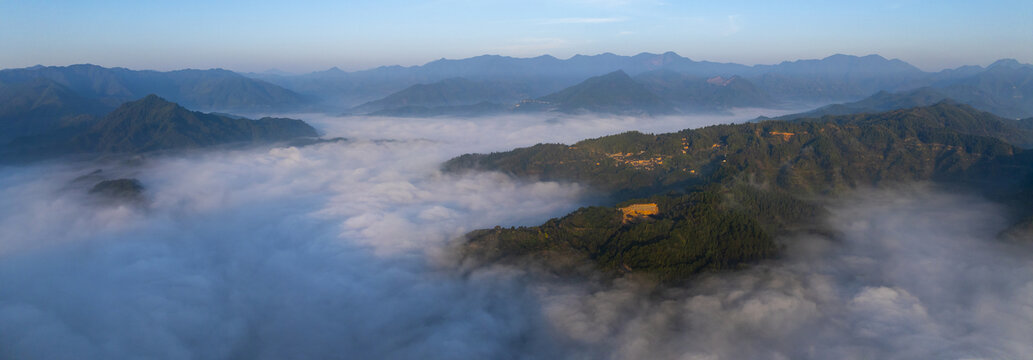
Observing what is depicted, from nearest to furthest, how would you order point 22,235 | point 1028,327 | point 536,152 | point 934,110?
1. point 1028,327
2. point 22,235
3. point 536,152
4. point 934,110

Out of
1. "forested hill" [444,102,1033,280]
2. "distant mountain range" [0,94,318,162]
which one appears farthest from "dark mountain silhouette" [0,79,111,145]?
"forested hill" [444,102,1033,280]

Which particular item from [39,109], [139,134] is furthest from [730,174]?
[39,109]

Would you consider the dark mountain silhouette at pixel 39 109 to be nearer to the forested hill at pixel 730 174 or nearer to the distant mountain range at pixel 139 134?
the distant mountain range at pixel 139 134

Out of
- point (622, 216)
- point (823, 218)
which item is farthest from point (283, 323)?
point (823, 218)

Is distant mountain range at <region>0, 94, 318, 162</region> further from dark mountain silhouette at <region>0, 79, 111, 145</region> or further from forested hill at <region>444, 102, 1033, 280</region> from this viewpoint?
forested hill at <region>444, 102, 1033, 280</region>

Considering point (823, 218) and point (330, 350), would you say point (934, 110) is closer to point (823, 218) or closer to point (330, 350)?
point (823, 218)
